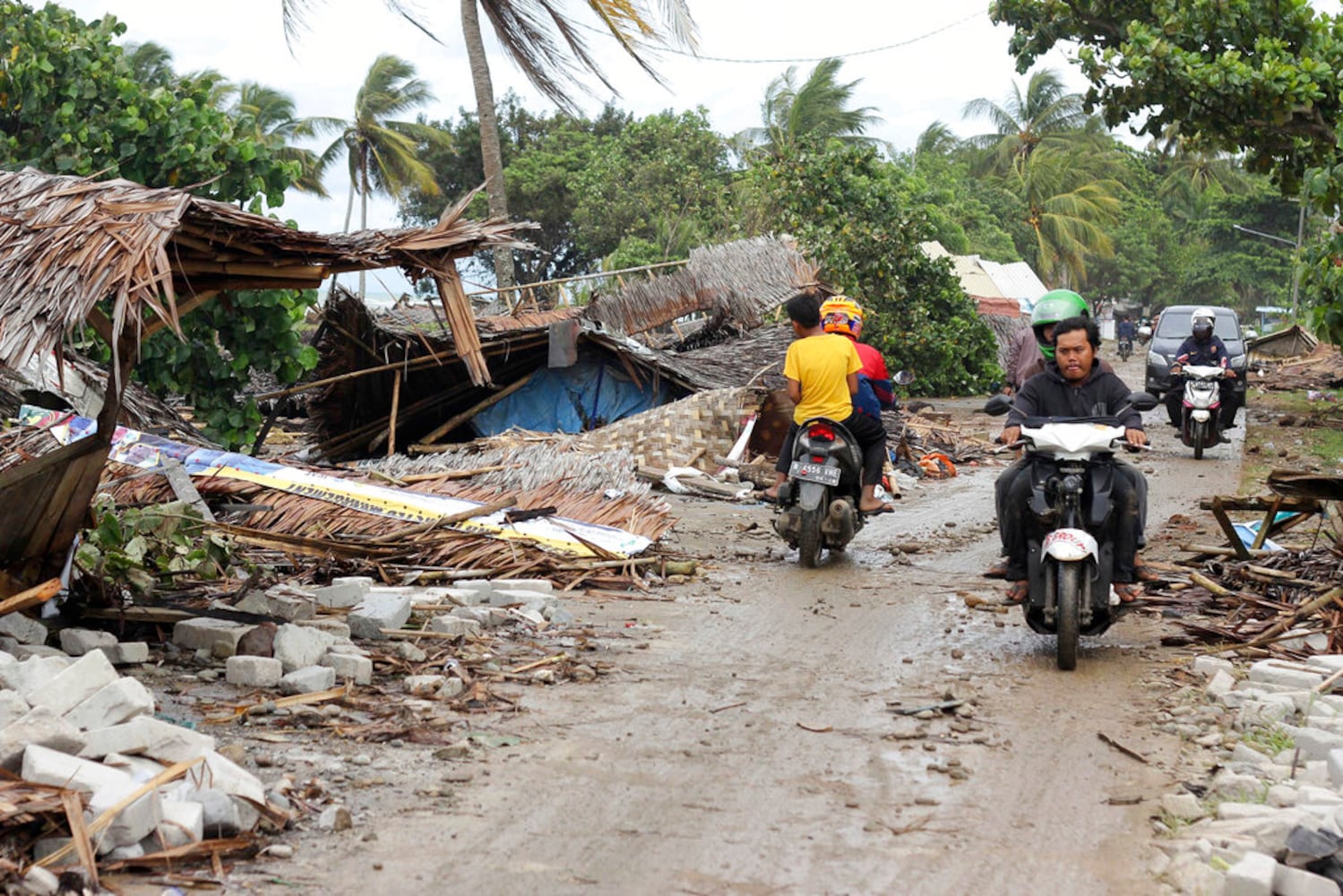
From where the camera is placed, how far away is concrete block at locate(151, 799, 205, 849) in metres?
3.62

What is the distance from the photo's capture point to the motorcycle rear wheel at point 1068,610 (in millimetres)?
6070

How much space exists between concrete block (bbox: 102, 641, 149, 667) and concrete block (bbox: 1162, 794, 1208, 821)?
13.2 feet

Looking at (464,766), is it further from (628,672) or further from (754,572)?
(754,572)

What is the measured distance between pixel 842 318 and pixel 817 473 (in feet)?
4.07

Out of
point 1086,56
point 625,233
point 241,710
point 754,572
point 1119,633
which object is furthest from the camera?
point 625,233

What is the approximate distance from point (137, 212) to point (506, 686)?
94.1 inches

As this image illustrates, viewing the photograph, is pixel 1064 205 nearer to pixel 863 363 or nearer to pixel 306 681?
pixel 863 363

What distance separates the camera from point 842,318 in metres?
9.56

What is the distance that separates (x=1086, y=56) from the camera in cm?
1712

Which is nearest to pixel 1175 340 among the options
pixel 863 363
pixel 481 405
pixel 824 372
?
pixel 481 405

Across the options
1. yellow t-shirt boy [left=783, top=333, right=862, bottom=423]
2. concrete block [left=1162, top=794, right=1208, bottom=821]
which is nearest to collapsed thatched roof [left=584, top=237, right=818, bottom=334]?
yellow t-shirt boy [left=783, top=333, right=862, bottom=423]

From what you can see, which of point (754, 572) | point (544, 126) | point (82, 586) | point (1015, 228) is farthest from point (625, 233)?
point (82, 586)

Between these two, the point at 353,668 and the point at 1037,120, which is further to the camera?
the point at 1037,120

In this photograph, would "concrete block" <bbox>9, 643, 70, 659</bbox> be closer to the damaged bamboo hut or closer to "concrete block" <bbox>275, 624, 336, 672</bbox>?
the damaged bamboo hut
